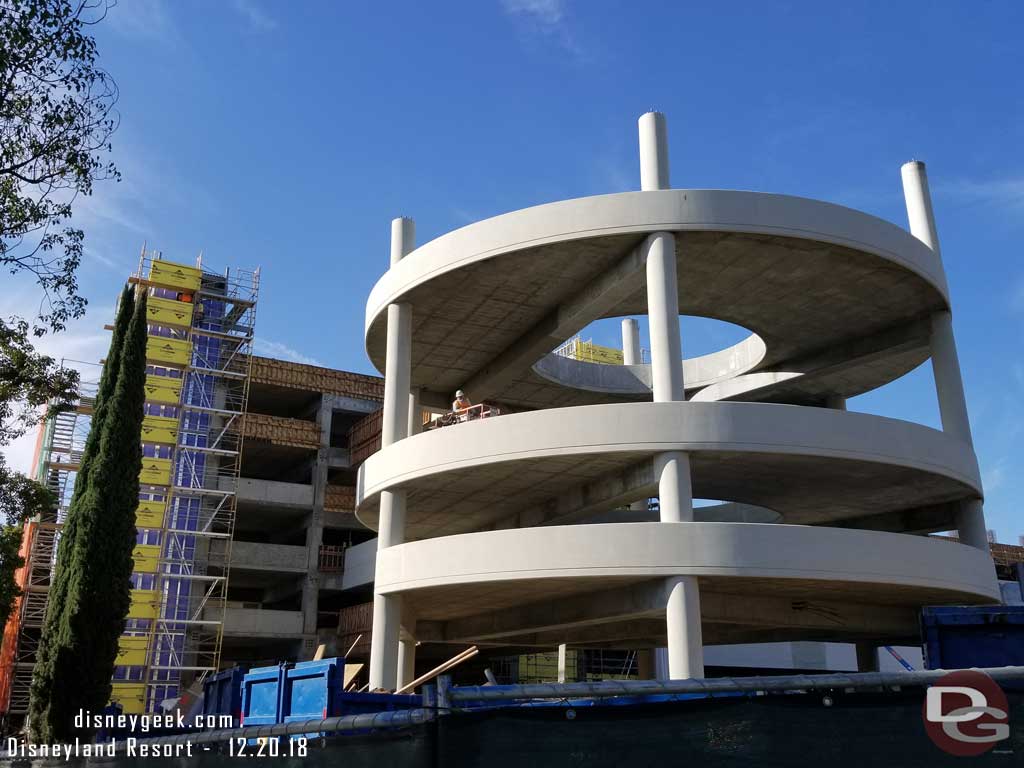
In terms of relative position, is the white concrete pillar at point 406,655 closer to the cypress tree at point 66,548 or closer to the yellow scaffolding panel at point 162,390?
the cypress tree at point 66,548

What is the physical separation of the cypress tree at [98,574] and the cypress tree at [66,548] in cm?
4

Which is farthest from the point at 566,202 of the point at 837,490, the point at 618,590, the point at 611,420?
the point at 837,490

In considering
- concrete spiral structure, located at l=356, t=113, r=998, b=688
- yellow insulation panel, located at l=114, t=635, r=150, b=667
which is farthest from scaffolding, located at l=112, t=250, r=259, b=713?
concrete spiral structure, located at l=356, t=113, r=998, b=688

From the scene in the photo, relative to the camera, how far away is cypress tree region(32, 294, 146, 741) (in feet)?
67.1

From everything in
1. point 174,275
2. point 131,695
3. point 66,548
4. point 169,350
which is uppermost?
point 174,275

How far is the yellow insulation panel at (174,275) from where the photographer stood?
39.2 m

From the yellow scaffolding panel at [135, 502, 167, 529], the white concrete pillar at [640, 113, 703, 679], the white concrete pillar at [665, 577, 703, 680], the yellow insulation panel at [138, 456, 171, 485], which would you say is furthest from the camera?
the yellow insulation panel at [138, 456, 171, 485]

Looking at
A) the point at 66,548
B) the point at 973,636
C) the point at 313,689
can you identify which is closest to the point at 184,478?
the point at 66,548

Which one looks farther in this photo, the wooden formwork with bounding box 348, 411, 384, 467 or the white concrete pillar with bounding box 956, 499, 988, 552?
the wooden formwork with bounding box 348, 411, 384, 467

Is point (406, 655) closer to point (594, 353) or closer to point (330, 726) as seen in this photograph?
point (330, 726)

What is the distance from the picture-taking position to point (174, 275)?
39656 millimetres

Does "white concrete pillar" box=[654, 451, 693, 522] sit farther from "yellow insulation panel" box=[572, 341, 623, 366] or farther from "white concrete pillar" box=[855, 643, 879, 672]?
"yellow insulation panel" box=[572, 341, 623, 366]

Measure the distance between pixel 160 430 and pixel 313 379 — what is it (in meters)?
8.60

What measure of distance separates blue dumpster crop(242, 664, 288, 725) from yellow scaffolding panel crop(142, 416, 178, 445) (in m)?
25.2
